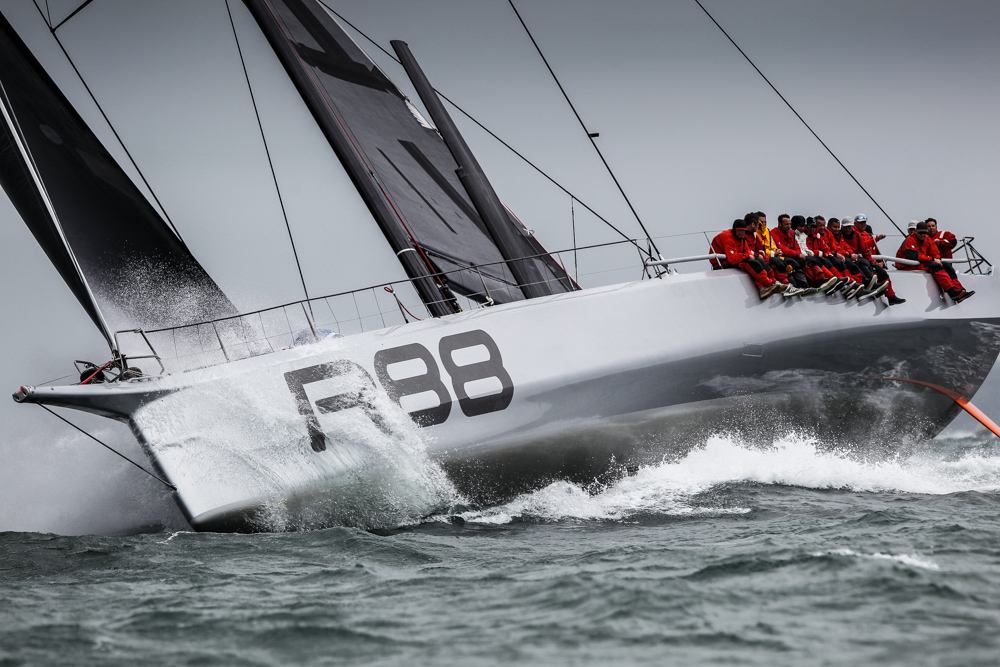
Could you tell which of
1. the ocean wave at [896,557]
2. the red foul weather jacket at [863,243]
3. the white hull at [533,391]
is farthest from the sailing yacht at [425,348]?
the ocean wave at [896,557]

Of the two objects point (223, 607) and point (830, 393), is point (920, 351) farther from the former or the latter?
point (223, 607)

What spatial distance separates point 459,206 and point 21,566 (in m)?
4.80

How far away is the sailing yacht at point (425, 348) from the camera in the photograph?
484 cm

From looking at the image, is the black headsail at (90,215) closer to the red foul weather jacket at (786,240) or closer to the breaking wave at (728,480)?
the breaking wave at (728,480)

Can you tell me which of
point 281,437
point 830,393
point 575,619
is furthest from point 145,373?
point 830,393

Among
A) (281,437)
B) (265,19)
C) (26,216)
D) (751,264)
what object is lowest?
(281,437)

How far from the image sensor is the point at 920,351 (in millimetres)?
6723

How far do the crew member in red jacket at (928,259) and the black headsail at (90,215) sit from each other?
5.84m

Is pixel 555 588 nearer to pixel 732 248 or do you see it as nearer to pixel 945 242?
pixel 732 248

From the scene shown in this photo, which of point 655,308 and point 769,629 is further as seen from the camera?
point 655,308

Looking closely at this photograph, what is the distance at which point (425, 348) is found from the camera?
5129mm

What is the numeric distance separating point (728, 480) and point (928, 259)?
2.81 metres

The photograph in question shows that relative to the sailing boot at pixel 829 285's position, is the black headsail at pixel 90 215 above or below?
above

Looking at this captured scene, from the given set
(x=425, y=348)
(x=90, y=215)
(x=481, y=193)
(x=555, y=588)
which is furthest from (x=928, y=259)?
(x=90, y=215)
